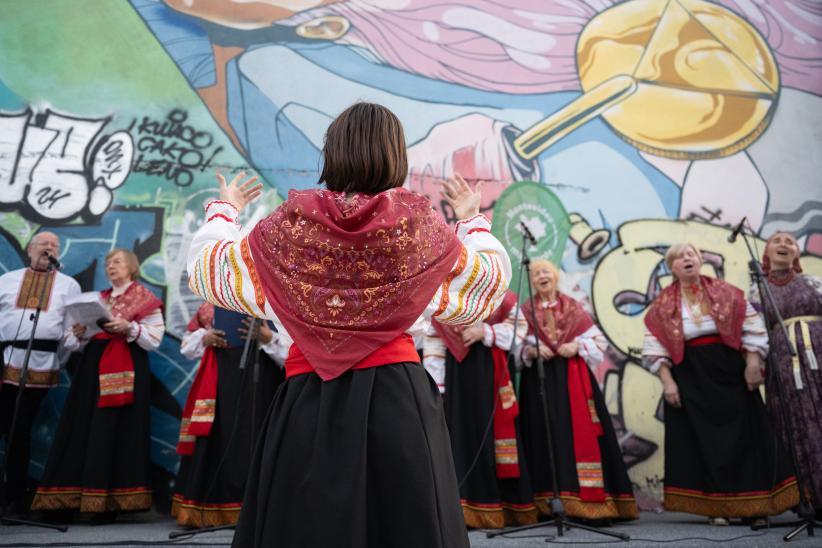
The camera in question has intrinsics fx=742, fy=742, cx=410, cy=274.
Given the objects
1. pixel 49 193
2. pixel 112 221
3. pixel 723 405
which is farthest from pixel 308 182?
pixel 723 405

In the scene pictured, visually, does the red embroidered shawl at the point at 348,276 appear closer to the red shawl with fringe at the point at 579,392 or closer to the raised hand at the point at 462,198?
the raised hand at the point at 462,198

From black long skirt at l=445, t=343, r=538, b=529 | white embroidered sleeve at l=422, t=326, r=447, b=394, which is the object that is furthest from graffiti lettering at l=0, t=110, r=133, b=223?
black long skirt at l=445, t=343, r=538, b=529

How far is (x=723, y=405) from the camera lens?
4648 mm

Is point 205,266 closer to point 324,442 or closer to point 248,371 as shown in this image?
point 324,442

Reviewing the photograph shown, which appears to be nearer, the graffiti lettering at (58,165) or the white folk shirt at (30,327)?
the white folk shirt at (30,327)

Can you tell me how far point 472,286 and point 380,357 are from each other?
0.30 m

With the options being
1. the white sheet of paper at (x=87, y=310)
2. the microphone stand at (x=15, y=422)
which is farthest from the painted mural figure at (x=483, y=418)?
the microphone stand at (x=15, y=422)

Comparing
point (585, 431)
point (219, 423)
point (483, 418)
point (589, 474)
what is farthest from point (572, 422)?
point (219, 423)

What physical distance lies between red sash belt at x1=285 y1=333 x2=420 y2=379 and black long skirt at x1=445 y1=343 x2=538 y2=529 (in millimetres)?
2832

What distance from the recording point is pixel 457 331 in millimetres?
4832

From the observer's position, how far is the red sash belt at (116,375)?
480cm

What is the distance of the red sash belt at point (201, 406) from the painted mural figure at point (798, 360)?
347cm

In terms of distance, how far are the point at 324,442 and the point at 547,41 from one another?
231 inches

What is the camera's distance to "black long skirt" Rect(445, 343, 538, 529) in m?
4.54
